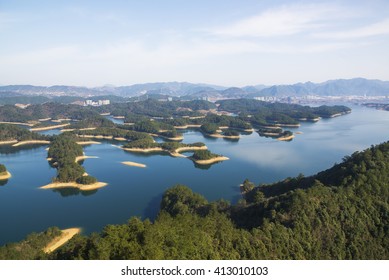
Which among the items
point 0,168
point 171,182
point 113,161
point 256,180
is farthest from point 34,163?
point 256,180

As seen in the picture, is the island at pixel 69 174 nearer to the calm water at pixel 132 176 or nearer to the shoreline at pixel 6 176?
the calm water at pixel 132 176

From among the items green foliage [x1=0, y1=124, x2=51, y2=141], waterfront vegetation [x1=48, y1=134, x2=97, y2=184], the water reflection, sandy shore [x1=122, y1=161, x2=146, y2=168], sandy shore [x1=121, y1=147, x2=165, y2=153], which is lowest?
the water reflection

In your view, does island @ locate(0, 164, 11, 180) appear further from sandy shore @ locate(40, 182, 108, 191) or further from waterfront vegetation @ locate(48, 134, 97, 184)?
sandy shore @ locate(40, 182, 108, 191)

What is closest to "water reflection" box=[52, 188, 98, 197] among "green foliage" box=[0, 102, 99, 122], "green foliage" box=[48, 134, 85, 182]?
"green foliage" box=[48, 134, 85, 182]

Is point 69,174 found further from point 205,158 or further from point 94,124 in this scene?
point 94,124

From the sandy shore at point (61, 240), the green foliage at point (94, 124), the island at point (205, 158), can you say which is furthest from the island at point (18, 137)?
the sandy shore at point (61, 240)

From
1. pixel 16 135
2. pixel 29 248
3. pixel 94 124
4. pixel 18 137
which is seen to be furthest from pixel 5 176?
pixel 94 124
